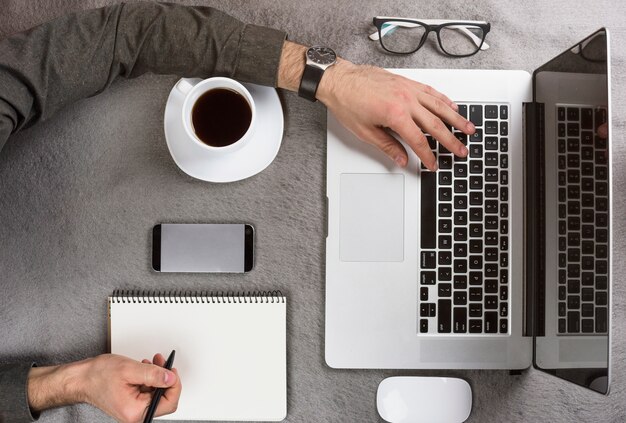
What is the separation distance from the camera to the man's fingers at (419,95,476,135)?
797 mm

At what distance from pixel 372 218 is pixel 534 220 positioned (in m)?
0.24

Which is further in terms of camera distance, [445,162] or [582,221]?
[445,162]

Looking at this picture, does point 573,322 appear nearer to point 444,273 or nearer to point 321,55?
point 444,273

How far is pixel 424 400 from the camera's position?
0.85 m

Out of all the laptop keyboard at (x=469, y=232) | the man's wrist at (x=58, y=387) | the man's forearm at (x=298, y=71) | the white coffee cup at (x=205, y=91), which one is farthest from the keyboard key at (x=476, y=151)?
the man's wrist at (x=58, y=387)

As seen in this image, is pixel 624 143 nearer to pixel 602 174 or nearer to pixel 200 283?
pixel 602 174

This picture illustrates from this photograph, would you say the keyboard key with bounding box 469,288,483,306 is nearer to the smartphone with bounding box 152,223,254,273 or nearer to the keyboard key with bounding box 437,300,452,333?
the keyboard key with bounding box 437,300,452,333

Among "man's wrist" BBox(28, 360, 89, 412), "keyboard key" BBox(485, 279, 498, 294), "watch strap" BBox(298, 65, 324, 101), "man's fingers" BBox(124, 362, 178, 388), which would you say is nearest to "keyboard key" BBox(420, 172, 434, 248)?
"keyboard key" BBox(485, 279, 498, 294)

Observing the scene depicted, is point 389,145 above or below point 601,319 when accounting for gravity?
above

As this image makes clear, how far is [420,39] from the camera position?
2.88 ft

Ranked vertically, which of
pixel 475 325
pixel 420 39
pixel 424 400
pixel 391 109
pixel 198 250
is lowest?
pixel 424 400

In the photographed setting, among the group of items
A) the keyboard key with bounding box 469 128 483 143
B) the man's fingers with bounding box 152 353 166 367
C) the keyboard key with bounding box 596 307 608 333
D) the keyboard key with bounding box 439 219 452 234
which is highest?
the keyboard key with bounding box 469 128 483 143

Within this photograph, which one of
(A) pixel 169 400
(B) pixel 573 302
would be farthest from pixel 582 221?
(A) pixel 169 400

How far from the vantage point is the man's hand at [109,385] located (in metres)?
0.76
